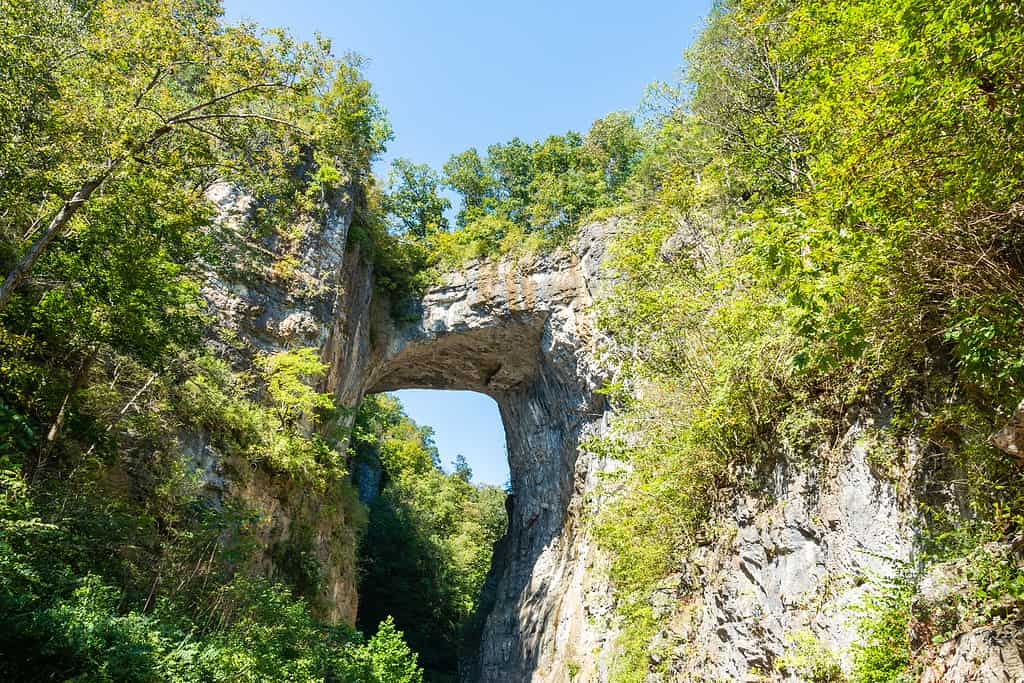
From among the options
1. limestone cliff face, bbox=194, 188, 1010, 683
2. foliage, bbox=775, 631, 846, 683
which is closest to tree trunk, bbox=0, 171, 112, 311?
limestone cliff face, bbox=194, 188, 1010, 683

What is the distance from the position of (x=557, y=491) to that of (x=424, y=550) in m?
8.76

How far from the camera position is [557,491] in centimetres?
1764

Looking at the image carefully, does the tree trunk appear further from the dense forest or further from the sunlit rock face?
the sunlit rock face

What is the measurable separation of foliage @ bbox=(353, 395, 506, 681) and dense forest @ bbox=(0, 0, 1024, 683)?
9987 millimetres

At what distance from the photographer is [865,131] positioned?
5.32 metres

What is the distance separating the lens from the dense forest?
454cm

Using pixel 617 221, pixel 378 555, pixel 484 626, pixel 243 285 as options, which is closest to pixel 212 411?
pixel 243 285

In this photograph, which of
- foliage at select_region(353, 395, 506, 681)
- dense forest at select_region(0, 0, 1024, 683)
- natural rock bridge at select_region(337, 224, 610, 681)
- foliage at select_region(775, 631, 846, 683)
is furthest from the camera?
foliage at select_region(353, 395, 506, 681)

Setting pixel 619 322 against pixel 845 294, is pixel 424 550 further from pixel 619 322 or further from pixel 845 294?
pixel 845 294

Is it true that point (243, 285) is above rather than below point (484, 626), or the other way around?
above

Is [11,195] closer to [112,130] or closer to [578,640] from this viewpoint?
[112,130]

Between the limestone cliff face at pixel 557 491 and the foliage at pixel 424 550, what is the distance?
304 centimetres

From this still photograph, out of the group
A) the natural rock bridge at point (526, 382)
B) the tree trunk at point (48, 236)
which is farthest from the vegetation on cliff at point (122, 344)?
the natural rock bridge at point (526, 382)

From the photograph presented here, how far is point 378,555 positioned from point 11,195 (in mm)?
19103
